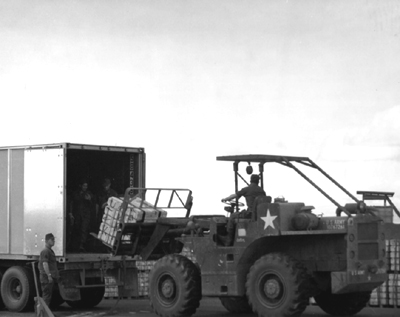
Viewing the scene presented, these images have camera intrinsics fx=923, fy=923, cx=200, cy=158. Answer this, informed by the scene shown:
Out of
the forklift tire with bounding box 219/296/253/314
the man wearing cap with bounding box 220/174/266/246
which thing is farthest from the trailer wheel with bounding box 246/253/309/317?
the forklift tire with bounding box 219/296/253/314

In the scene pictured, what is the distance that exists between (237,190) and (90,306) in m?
5.93

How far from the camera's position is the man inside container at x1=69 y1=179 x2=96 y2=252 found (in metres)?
20.0

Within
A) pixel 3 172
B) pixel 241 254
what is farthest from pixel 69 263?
pixel 241 254

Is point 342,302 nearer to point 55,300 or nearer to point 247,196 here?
point 247,196

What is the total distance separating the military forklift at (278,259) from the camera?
50.2 ft

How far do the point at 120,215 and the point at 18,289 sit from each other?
11.0 feet

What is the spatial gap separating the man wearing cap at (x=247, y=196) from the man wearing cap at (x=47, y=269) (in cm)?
366

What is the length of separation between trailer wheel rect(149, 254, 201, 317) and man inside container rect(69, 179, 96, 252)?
10.8 feet

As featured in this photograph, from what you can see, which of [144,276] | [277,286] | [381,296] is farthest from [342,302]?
[144,276]

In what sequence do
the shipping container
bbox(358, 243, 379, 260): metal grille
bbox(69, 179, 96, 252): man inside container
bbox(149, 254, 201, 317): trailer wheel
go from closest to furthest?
bbox(358, 243, 379, 260): metal grille, bbox(149, 254, 201, 317): trailer wheel, the shipping container, bbox(69, 179, 96, 252): man inside container

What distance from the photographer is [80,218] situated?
789 inches

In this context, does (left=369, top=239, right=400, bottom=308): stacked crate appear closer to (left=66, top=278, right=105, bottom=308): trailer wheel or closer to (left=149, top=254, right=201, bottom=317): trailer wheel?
(left=149, top=254, right=201, bottom=317): trailer wheel

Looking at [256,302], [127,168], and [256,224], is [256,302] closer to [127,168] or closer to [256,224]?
[256,224]

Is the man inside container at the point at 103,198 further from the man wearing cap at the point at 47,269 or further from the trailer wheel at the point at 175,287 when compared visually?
the trailer wheel at the point at 175,287
